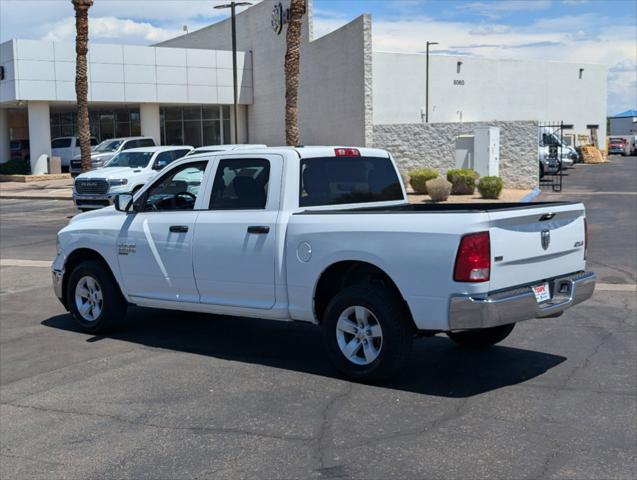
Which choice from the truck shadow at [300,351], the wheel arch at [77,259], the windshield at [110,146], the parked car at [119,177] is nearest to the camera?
the truck shadow at [300,351]

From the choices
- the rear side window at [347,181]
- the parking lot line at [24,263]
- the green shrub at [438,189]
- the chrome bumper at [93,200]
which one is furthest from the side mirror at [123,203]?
the green shrub at [438,189]

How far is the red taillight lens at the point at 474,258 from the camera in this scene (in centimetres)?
614

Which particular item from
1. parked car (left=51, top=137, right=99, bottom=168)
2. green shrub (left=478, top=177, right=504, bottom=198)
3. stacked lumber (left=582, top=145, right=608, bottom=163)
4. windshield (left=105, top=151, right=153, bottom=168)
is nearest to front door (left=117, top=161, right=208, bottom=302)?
windshield (left=105, top=151, right=153, bottom=168)

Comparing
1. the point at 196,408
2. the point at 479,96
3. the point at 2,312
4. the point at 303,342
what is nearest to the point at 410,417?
the point at 196,408

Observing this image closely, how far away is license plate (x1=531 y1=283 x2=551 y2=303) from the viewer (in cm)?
660

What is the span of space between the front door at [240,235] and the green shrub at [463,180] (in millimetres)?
19367

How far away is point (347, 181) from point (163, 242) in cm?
193

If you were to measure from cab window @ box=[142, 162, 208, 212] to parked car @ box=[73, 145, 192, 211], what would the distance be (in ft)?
42.8

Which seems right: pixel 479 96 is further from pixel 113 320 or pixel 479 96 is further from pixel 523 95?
pixel 113 320

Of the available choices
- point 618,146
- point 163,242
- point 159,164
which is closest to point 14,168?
point 159,164

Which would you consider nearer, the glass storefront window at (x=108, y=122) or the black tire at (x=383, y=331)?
the black tire at (x=383, y=331)

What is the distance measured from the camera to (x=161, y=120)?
50938 millimetres

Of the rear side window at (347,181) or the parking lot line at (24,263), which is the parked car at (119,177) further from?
the rear side window at (347,181)

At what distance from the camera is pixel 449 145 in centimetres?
3089
